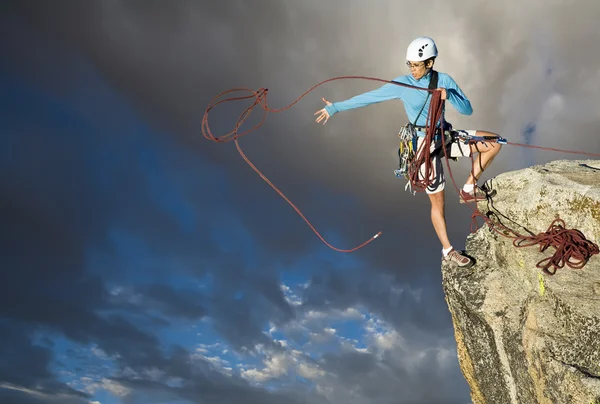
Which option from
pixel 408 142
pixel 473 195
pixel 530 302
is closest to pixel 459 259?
pixel 473 195

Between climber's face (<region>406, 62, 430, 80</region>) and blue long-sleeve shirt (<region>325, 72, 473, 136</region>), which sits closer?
climber's face (<region>406, 62, 430, 80</region>)

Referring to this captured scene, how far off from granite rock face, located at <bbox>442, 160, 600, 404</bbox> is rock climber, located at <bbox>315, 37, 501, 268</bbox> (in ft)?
1.46

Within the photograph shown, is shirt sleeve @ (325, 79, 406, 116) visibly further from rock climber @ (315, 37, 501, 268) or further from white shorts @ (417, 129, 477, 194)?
white shorts @ (417, 129, 477, 194)

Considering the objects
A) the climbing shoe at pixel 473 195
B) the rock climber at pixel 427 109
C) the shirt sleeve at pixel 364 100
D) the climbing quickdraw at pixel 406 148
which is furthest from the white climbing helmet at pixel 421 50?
the climbing shoe at pixel 473 195

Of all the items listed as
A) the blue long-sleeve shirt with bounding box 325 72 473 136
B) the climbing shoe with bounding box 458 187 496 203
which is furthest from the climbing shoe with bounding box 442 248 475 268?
the blue long-sleeve shirt with bounding box 325 72 473 136

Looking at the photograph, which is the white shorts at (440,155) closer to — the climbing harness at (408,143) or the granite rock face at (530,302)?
the climbing harness at (408,143)

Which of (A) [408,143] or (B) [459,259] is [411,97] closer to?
(A) [408,143]

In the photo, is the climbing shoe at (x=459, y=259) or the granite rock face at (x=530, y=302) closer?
the granite rock face at (x=530, y=302)

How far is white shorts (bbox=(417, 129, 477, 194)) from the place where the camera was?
12.0m

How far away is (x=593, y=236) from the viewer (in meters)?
9.59

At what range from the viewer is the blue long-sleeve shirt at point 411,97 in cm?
1158

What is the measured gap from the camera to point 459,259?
11.9 meters

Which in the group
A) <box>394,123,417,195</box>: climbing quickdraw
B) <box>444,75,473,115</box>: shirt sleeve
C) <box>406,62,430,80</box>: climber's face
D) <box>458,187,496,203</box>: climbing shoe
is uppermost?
<box>406,62,430,80</box>: climber's face

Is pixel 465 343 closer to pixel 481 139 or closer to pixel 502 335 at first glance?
pixel 502 335
